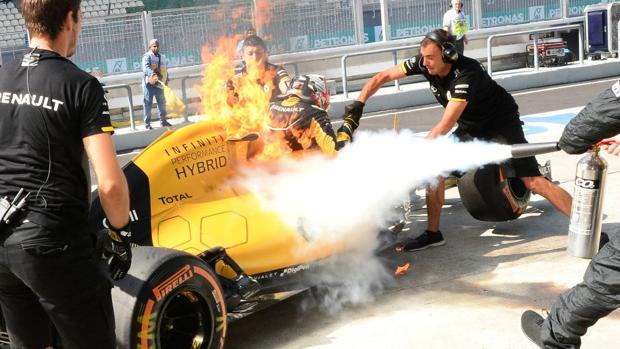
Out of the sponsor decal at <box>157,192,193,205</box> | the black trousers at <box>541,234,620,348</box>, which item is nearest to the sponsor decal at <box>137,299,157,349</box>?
the sponsor decal at <box>157,192,193,205</box>

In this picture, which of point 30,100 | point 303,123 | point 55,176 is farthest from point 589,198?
point 30,100

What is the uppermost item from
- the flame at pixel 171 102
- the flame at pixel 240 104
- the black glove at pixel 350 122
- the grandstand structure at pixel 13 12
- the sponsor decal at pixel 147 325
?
the grandstand structure at pixel 13 12

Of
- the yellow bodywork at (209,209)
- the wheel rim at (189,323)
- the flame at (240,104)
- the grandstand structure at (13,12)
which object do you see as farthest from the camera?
the grandstand structure at (13,12)

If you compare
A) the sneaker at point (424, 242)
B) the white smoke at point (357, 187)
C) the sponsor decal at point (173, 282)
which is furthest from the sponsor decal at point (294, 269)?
the sneaker at point (424, 242)

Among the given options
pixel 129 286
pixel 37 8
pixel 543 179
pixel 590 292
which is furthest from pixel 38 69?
pixel 543 179

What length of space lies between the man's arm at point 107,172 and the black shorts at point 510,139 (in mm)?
3731

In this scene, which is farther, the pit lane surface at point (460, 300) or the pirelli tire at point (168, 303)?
the pit lane surface at point (460, 300)

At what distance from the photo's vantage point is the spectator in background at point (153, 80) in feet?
46.5

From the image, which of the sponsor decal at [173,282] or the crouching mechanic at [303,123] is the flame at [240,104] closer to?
the crouching mechanic at [303,123]

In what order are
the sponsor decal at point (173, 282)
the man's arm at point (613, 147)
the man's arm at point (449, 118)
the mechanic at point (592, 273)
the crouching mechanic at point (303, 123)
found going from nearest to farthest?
the mechanic at point (592, 273), the man's arm at point (613, 147), the sponsor decal at point (173, 282), the crouching mechanic at point (303, 123), the man's arm at point (449, 118)

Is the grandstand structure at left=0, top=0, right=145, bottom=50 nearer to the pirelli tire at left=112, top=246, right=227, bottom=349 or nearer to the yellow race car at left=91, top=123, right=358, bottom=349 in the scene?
the yellow race car at left=91, top=123, right=358, bottom=349

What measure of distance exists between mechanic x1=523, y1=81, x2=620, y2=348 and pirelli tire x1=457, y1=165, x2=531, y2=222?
2374mm

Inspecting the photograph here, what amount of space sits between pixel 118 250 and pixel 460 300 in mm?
2606

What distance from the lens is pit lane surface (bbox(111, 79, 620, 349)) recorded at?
4445mm
